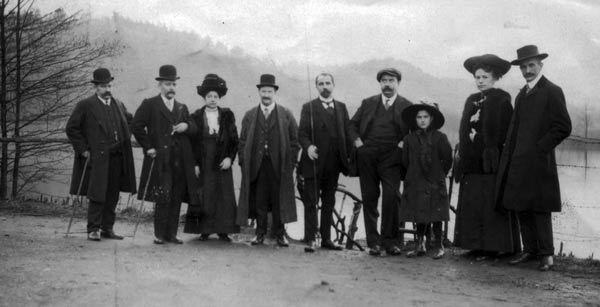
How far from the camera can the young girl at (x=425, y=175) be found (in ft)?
19.9

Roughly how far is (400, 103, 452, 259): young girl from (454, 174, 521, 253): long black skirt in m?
0.19

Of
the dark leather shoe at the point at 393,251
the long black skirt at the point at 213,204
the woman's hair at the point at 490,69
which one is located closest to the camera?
the woman's hair at the point at 490,69

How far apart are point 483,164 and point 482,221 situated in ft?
1.84

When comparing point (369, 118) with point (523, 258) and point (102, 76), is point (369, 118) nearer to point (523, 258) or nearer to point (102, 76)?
point (523, 258)

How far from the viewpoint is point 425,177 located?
Result: 614 centimetres

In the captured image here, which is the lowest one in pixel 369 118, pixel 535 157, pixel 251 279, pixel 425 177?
pixel 251 279

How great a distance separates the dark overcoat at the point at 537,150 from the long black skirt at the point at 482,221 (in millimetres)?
257

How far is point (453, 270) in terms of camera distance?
17.9ft

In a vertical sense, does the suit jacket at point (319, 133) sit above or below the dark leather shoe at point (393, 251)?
above

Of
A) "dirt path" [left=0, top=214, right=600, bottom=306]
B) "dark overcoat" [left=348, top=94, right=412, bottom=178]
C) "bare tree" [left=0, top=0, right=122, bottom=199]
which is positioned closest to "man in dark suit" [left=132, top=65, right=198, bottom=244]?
"dirt path" [left=0, top=214, right=600, bottom=306]

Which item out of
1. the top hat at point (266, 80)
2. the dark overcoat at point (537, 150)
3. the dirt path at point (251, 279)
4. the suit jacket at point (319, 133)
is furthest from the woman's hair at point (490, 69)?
the top hat at point (266, 80)

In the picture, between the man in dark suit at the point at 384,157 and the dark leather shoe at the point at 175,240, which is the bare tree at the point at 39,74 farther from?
the man in dark suit at the point at 384,157

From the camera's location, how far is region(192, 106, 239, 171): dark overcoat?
6.86 meters

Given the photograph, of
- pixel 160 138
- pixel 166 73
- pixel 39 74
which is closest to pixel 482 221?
pixel 160 138
